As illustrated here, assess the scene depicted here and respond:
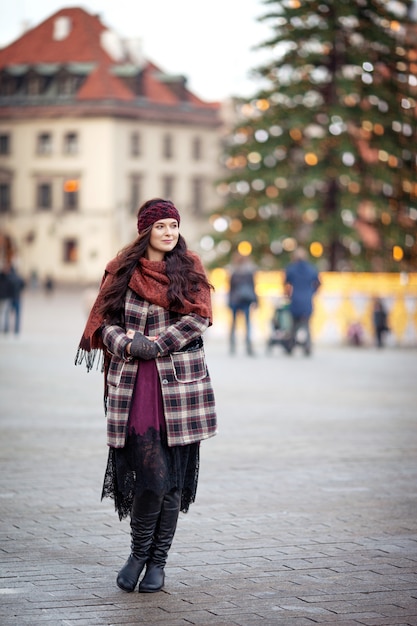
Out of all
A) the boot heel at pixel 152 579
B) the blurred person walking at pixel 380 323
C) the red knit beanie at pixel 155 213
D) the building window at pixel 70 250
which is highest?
the building window at pixel 70 250

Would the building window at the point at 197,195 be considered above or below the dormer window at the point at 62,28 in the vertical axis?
below

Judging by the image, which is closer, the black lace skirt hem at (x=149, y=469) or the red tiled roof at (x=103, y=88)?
the black lace skirt hem at (x=149, y=469)

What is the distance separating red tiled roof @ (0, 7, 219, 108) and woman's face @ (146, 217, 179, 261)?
3473 inches

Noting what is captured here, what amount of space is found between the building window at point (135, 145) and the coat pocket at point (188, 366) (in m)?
89.4

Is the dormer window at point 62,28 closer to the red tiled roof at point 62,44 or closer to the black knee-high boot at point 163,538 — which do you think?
the red tiled roof at point 62,44

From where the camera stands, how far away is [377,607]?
6.37 metres

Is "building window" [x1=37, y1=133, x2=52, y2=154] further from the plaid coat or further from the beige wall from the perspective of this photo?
the plaid coat

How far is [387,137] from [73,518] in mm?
36618

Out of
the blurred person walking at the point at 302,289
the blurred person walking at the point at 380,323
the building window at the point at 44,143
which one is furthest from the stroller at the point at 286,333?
the building window at the point at 44,143

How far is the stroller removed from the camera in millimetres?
25927

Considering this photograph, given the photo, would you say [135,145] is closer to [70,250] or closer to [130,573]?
[70,250]

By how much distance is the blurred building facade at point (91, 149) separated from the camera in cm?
9450

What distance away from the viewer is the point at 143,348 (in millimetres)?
6691

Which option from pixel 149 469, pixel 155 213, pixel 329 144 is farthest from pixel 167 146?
pixel 149 469
